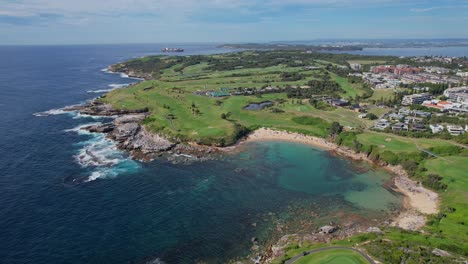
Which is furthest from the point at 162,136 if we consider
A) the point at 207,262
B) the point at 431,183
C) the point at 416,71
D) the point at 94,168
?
the point at 416,71

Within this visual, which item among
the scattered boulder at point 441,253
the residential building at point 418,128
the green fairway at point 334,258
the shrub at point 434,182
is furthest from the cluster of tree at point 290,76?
the green fairway at point 334,258

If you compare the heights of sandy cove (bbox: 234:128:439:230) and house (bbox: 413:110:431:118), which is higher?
house (bbox: 413:110:431:118)

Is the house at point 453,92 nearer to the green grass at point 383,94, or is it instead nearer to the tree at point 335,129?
the green grass at point 383,94

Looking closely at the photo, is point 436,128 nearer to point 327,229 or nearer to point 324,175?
point 324,175

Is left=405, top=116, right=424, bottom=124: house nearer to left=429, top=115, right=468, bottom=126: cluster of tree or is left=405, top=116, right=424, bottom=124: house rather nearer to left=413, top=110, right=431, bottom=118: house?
left=429, top=115, right=468, bottom=126: cluster of tree

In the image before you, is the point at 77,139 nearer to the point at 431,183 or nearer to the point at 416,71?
the point at 431,183

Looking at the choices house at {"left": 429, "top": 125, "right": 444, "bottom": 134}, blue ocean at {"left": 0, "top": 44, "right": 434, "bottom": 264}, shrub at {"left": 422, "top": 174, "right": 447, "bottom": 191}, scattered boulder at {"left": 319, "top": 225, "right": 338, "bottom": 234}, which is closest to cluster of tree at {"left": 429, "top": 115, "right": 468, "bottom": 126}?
house at {"left": 429, "top": 125, "right": 444, "bottom": 134}
